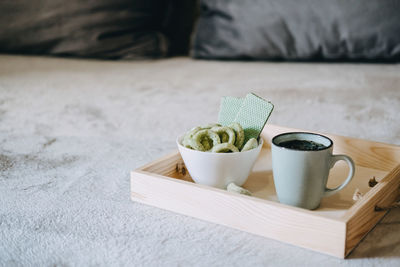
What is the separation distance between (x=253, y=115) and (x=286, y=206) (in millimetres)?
214

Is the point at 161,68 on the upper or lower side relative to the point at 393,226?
Answer: lower

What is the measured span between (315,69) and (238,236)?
1246mm

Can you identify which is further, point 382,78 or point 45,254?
point 382,78

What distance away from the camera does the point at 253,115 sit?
0.76 meters

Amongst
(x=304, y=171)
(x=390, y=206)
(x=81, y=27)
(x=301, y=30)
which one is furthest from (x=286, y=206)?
(x=81, y=27)

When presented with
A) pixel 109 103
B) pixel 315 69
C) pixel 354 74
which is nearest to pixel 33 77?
pixel 109 103

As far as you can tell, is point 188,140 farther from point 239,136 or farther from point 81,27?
point 81,27

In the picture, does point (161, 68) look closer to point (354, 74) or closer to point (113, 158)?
point (354, 74)

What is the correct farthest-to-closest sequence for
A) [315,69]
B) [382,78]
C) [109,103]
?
[315,69] → [382,78] → [109,103]

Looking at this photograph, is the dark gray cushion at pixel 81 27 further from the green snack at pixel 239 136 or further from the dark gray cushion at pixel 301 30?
the green snack at pixel 239 136

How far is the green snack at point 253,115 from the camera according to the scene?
749mm

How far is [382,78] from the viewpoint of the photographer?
1.55 m

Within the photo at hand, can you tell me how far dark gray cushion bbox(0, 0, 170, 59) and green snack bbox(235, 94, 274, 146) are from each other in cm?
131

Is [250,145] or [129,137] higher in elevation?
[250,145]
